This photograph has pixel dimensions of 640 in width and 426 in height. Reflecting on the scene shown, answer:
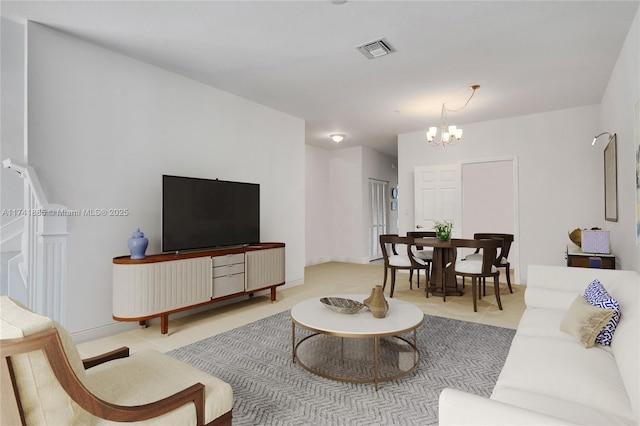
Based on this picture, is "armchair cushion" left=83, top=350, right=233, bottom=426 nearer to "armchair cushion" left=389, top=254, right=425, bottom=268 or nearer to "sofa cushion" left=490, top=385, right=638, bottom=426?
"sofa cushion" left=490, top=385, right=638, bottom=426

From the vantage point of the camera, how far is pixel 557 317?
2.40 meters

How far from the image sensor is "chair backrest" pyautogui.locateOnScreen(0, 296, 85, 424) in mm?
1054

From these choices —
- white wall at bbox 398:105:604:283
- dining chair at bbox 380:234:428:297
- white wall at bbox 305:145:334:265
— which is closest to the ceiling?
white wall at bbox 398:105:604:283

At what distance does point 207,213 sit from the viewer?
3.93 m

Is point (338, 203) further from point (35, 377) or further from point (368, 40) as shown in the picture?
point (35, 377)

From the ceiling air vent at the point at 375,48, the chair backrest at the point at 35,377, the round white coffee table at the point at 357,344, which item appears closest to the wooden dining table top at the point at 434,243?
the round white coffee table at the point at 357,344

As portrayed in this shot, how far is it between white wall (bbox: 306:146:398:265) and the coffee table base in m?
A: 4.74

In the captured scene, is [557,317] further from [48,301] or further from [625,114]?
[48,301]

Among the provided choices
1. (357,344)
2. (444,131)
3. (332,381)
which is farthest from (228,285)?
(444,131)

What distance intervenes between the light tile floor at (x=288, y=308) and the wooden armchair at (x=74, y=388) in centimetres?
167

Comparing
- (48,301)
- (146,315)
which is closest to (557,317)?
(146,315)

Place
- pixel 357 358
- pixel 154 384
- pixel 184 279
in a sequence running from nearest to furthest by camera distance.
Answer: pixel 154 384 < pixel 357 358 < pixel 184 279

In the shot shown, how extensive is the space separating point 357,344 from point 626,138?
10.4ft

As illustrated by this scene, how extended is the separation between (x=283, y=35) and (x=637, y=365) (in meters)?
3.26
